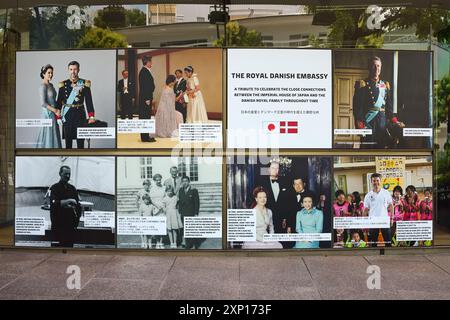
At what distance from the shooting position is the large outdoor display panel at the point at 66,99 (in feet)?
21.6

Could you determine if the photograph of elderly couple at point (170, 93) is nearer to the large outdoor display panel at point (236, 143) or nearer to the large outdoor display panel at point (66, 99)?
the large outdoor display panel at point (236, 143)

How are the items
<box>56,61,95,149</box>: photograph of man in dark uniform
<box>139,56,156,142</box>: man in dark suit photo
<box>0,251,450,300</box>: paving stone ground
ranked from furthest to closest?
<box>56,61,95,149</box>: photograph of man in dark uniform, <box>139,56,156,142</box>: man in dark suit photo, <box>0,251,450,300</box>: paving stone ground

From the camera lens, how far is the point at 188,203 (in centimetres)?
657

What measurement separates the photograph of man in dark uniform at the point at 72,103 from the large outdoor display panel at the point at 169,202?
0.83 m

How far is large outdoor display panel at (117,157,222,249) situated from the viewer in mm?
6555

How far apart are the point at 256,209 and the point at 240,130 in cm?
121

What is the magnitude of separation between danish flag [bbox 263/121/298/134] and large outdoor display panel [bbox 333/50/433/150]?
0.64m

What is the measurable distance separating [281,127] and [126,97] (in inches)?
93.3

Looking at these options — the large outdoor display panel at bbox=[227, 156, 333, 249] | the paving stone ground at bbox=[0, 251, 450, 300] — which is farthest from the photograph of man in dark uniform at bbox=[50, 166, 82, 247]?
the large outdoor display panel at bbox=[227, 156, 333, 249]

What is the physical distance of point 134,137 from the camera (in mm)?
6531

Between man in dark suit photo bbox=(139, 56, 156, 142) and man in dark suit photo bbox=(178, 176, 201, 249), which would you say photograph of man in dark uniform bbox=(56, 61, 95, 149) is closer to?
man in dark suit photo bbox=(139, 56, 156, 142)

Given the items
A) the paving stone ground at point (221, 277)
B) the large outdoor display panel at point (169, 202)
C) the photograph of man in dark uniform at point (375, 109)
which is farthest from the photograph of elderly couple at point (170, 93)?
the photograph of man in dark uniform at point (375, 109)

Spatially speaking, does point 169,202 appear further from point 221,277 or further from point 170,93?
point 170,93

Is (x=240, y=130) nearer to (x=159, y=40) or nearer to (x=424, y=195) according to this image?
(x=159, y=40)
